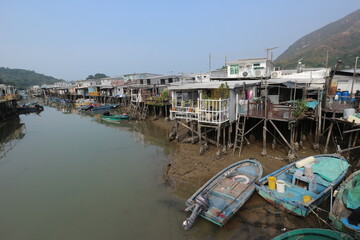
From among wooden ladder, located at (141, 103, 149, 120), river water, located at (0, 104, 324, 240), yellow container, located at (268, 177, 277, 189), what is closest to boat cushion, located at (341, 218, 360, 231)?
river water, located at (0, 104, 324, 240)

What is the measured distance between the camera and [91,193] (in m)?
10.5

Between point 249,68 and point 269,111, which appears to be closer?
point 269,111

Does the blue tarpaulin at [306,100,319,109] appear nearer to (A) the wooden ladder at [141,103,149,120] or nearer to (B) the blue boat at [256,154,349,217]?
(B) the blue boat at [256,154,349,217]

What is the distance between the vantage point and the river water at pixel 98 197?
24.8ft

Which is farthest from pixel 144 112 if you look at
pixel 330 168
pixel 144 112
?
pixel 330 168

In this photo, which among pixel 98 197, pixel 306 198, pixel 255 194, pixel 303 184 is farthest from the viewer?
pixel 98 197

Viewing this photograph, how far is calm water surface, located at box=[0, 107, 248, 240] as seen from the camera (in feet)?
25.7

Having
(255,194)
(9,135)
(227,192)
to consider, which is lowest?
(9,135)

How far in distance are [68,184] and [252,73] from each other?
2076 centimetres

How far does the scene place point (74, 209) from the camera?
9227 millimetres

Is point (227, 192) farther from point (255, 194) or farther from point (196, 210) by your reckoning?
point (196, 210)

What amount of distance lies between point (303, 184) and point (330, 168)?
4.74ft

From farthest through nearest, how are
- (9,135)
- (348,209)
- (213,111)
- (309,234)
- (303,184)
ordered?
(9,135) < (213,111) < (303,184) < (348,209) < (309,234)

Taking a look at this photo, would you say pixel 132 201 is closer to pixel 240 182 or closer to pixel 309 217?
pixel 240 182
